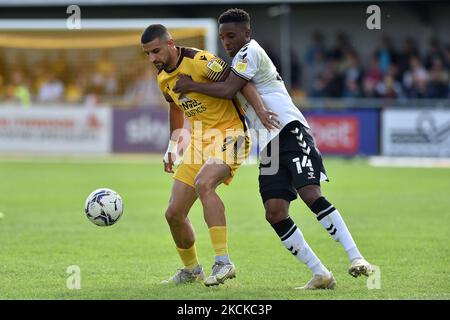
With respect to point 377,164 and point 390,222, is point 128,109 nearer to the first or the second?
point 377,164

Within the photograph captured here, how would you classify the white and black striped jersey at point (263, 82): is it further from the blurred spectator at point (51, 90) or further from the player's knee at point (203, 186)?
the blurred spectator at point (51, 90)

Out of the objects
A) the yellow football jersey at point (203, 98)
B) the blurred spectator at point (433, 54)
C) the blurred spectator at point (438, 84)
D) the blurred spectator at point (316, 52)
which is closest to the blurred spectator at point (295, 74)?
the blurred spectator at point (316, 52)

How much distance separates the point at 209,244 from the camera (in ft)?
36.5

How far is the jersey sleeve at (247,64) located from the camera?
7.79m

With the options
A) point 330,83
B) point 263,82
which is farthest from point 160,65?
point 330,83

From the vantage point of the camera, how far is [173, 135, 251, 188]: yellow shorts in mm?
8125

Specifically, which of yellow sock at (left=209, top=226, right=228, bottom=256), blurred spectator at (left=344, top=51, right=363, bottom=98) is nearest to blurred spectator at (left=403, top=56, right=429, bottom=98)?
blurred spectator at (left=344, top=51, right=363, bottom=98)

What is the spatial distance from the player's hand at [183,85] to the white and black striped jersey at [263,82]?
1.41 ft

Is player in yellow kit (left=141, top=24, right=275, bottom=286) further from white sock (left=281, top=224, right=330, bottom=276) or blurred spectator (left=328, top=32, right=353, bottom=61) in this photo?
blurred spectator (left=328, top=32, right=353, bottom=61)

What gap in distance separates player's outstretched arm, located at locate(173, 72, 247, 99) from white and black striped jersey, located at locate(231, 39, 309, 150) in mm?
67

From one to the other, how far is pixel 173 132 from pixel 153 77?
18735mm

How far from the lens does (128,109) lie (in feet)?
85.9
